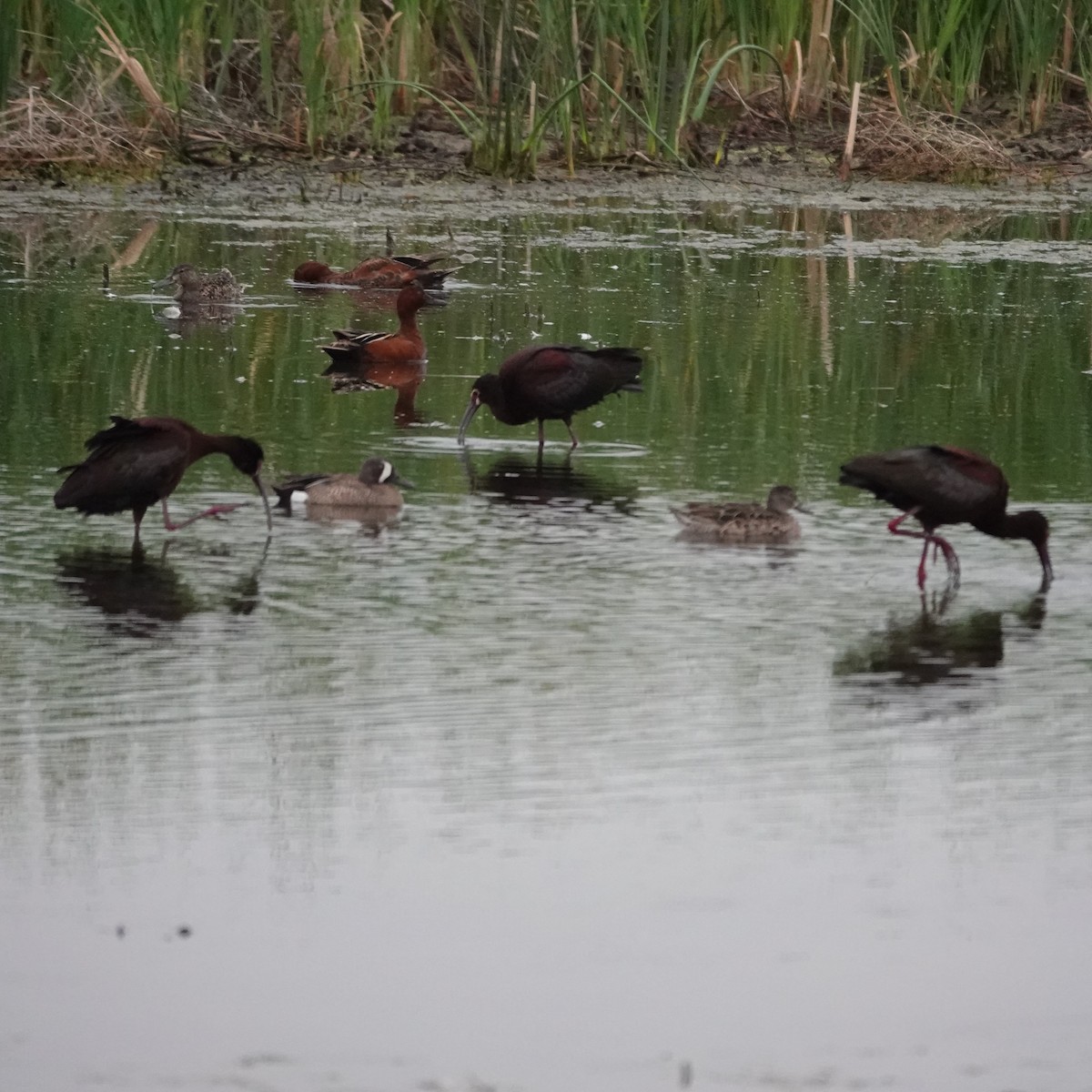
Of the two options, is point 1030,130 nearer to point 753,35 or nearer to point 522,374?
point 753,35

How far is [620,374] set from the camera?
1082 centimetres

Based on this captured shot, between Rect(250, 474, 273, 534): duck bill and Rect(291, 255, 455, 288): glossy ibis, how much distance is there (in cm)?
656

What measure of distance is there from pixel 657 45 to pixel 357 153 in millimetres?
2798

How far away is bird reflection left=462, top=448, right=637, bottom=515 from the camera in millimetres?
9430

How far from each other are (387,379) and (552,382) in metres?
2.04

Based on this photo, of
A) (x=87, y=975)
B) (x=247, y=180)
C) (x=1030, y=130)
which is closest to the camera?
(x=87, y=975)

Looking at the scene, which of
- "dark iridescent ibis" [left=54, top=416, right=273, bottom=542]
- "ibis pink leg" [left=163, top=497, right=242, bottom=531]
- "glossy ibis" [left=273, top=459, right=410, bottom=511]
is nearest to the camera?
"dark iridescent ibis" [left=54, top=416, right=273, bottom=542]

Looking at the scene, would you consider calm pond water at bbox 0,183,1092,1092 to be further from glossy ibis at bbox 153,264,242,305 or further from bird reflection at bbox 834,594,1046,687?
glossy ibis at bbox 153,264,242,305

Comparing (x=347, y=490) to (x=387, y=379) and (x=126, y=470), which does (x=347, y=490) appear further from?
(x=387, y=379)

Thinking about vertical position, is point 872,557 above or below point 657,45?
below

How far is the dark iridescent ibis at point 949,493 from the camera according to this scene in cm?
813

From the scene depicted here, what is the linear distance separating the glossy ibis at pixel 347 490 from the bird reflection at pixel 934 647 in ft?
7.19

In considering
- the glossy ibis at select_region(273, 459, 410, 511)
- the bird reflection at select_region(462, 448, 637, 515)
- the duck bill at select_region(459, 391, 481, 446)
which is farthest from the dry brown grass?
the glossy ibis at select_region(273, 459, 410, 511)

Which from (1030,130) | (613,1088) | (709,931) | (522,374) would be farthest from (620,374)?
(1030,130)
